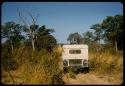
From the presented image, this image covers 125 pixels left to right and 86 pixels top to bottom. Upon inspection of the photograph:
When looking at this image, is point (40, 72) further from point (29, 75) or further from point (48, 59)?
point (48, 59)

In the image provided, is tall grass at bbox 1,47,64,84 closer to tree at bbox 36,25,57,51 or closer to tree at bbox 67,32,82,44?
tree at bbox 36,25,57,51

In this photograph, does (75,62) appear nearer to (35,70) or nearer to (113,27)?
(35,70)

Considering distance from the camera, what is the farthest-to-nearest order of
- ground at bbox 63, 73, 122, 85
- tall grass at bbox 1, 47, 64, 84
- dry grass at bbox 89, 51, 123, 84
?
dry grass at bbox 89, 51, 123, 84
ground at bbox 63, 73, 122, 85
tall grass at bbox 1, 47, 64, 84

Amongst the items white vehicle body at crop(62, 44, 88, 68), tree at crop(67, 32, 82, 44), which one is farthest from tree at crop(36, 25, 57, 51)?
tree at crop(67, 32, 82, 44)

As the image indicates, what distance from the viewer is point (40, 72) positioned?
795 centimetres

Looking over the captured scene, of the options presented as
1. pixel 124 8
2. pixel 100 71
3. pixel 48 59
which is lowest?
pixel 100 71

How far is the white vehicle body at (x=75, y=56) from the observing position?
11.5 meters

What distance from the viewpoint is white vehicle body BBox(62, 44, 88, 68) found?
37.8 feet

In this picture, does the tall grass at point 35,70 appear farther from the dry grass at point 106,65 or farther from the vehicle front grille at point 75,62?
the dry grass at point 106,65

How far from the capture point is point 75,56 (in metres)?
11.8

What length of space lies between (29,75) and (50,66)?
1884mm

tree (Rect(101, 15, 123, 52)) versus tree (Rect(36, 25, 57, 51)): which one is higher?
tree (Rect(101, 15, 123, 52))

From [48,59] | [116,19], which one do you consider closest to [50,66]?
[48,59]

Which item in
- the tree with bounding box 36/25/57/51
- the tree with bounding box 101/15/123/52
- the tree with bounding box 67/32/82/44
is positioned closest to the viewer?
the tree with bounding box 36/25/57/51
